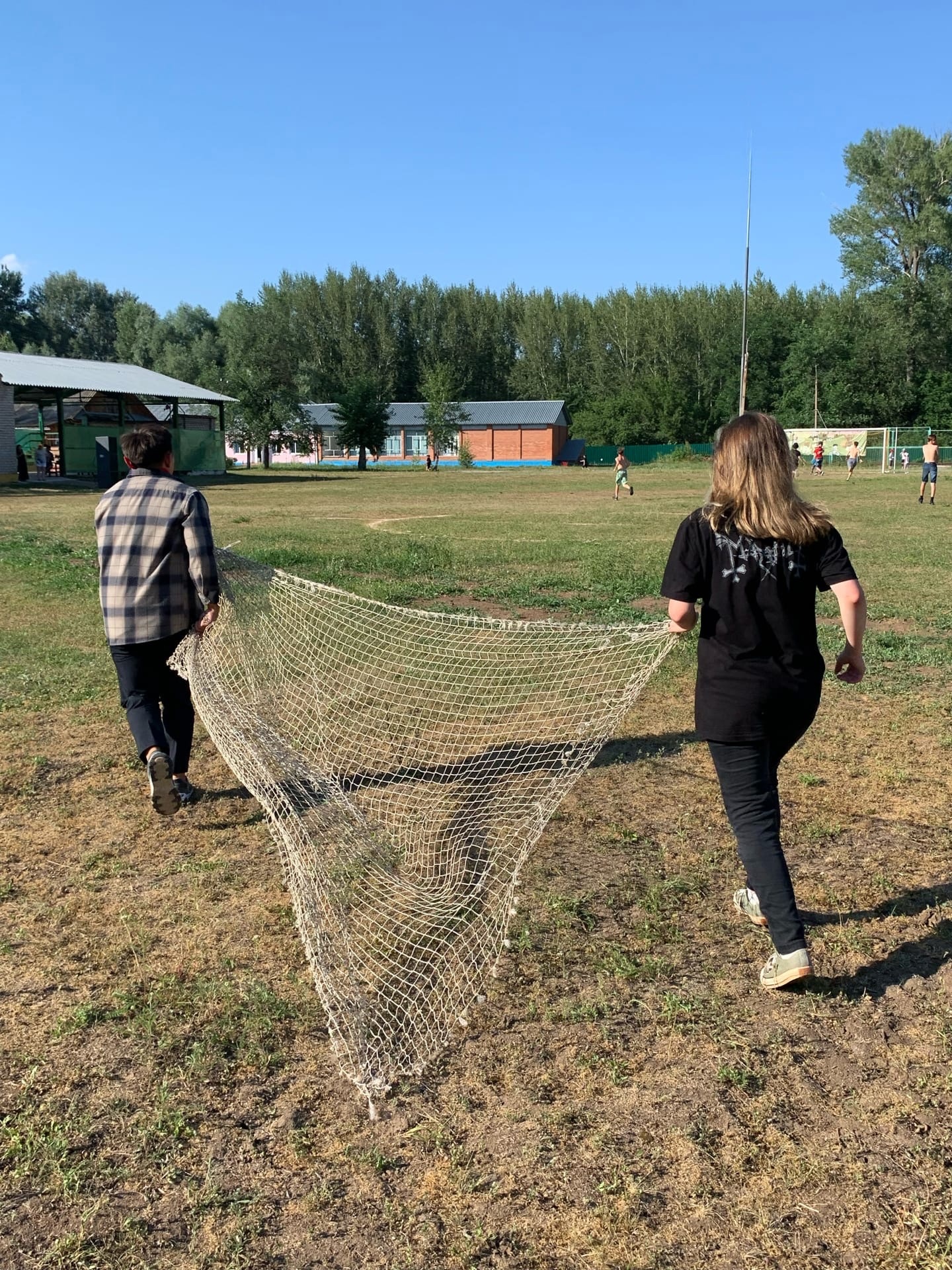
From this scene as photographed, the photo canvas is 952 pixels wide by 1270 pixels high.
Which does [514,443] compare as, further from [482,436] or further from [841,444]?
[841,444]

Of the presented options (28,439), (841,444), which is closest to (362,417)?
(28,439)

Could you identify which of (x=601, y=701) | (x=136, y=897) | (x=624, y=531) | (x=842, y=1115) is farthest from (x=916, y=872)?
(x=624, y=531)

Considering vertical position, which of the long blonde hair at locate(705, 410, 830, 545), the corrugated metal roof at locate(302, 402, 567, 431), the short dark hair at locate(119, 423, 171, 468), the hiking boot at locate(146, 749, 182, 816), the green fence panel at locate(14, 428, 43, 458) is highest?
the corrugated metal roof at locate(302, 402, 567, 431)

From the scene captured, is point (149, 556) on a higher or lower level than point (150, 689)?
higher

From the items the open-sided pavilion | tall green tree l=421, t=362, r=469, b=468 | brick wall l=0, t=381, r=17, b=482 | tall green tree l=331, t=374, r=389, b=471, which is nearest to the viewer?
Result: brick wall l=0, t=381, r=17, b=482

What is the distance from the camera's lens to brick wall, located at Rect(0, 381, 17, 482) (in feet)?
107

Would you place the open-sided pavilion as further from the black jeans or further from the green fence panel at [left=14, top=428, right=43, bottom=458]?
the black jeans

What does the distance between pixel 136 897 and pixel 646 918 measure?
6.27 feet

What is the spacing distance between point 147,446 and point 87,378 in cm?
3552

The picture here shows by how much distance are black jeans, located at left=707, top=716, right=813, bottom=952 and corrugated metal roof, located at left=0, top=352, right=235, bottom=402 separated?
33759 mm

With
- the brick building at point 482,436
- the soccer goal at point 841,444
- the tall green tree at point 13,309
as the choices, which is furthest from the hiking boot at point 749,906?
the tall green tree at point 13,309

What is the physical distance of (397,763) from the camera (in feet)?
17.9

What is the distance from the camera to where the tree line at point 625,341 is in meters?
55.1

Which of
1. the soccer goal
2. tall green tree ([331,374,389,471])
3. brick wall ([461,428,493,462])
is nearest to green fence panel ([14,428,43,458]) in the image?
tall green tree ([331,374,389,471])
